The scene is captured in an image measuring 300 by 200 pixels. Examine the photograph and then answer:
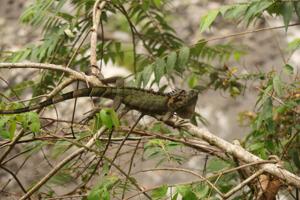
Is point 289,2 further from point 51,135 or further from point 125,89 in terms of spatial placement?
point 51,135

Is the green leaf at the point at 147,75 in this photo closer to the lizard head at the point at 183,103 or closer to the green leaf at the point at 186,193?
the lizard head at the point at 183,103

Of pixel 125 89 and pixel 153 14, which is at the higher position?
pixel 153 14

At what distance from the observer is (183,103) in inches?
119

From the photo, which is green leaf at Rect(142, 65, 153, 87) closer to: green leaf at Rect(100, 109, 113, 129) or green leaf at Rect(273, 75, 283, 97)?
green leaf at Rect(273, 75, 283, 97)

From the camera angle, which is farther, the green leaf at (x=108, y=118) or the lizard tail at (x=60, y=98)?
the lizard tail at (x=60, y=98)

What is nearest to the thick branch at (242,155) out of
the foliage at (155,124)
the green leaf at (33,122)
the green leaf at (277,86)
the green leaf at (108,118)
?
the foliage at (155,124)

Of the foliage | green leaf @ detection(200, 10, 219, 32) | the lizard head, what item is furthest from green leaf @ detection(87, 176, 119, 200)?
green leaf @ detection(200, 10, 219, 32)

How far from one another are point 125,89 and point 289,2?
0.98m

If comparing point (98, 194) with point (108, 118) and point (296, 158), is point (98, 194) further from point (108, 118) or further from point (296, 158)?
point (296, 158)

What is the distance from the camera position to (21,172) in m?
3.40

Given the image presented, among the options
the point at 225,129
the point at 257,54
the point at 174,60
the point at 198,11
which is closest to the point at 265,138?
the point at 174,60

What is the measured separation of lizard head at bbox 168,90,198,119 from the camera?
300 centimetres

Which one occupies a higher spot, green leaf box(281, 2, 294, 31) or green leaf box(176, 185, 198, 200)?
green leaf box(281, 2, 294, 31)

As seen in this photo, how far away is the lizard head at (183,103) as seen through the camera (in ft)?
9.84
